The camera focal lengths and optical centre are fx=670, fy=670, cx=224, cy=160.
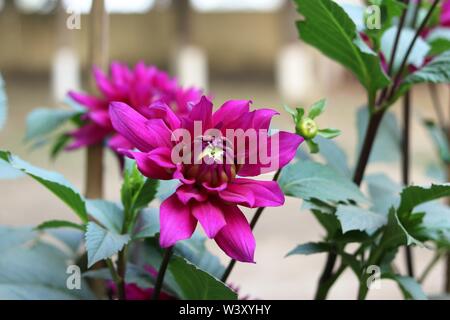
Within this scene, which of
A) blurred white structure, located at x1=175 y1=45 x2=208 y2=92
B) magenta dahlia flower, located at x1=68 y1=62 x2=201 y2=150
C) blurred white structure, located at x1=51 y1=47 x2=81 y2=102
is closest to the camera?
magenta dahlia flower, located at x1=68 y1=62 x2=201 y2=150

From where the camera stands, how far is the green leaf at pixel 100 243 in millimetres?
332

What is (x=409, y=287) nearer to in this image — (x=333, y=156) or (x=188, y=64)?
(x=333, y=156)

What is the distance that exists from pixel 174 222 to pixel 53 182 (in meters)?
0.10

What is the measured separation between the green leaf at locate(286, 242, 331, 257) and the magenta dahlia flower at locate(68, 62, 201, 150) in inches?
6.1

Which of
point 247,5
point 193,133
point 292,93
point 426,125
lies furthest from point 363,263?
point 247,5

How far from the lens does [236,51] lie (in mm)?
6000

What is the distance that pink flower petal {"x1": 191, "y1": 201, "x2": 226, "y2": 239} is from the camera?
0.29 m

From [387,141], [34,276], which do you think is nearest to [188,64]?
[387,141]

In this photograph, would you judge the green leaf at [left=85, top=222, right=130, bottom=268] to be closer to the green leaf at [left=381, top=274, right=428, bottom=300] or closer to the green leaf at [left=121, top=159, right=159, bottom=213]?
the green leaf at [left=121, top=159, right=159, bottom=213]

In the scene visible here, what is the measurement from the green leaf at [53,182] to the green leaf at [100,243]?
1.4 inches

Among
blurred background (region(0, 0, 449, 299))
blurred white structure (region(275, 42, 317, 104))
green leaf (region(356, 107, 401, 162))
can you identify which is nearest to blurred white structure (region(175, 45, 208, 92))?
blurred background (region(0, 0, 449, 299))

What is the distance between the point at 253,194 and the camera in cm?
31

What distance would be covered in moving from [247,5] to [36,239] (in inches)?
218
